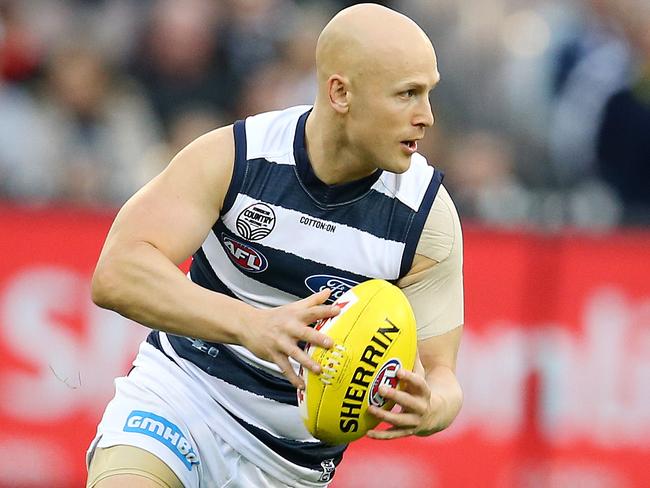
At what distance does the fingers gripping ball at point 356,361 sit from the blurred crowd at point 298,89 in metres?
5.03

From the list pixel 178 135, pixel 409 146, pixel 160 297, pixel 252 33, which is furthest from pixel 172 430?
pixel 252 33

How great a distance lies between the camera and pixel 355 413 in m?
4.64

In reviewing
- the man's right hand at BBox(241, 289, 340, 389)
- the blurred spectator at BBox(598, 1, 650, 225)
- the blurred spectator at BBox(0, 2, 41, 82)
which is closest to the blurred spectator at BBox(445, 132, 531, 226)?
the blurred spectator at BBox(598, 1, 650, 225)

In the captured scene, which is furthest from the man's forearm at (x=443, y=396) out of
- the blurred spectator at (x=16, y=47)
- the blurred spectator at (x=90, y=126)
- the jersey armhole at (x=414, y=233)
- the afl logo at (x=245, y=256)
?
the blurred spectator at (x=16, y=47)

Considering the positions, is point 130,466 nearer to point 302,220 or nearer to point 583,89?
point 302,220

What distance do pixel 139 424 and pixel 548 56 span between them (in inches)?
250

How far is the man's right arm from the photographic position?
4.47 metres

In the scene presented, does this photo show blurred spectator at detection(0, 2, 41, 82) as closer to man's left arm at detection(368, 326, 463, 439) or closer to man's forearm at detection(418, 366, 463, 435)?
man's left arm at detection(368, 326, 463, 439)

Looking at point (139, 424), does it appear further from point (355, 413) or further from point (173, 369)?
point (355, 413)

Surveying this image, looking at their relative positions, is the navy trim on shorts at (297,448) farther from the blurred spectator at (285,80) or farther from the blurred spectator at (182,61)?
the blurred spectator at (182,61)

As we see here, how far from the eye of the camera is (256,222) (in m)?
5.19

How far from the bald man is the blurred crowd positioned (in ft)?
14.5

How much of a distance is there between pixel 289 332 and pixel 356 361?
28 centimetres

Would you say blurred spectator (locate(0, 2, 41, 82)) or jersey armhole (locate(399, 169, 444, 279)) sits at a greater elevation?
blurred spectator (locate(0, 2, 41, 82))
